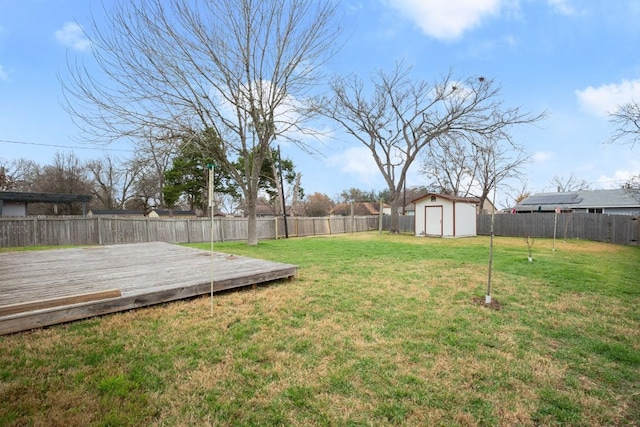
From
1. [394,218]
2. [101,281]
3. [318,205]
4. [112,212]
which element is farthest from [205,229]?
[318,205]

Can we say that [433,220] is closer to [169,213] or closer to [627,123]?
[627,123]

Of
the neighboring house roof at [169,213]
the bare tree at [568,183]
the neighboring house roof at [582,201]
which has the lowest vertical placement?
the neighboring house roof at [169,213]

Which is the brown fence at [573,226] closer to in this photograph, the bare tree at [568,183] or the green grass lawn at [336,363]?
the green grass lawn at [336,363]

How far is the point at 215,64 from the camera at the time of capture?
1024cm

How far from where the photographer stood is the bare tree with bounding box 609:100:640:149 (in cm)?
1016

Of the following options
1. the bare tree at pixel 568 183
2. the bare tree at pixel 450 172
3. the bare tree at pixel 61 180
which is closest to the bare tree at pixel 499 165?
the bare tree at pixel 450 172

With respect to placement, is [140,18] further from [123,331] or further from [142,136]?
[123,331]

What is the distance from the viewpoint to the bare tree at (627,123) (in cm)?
1016

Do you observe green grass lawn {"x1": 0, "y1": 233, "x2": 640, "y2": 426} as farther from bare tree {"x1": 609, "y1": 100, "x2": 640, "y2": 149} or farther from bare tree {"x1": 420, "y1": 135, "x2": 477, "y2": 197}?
bare tree {"x1": 420, "y1": 135, "x2": 477, "y2": 197}

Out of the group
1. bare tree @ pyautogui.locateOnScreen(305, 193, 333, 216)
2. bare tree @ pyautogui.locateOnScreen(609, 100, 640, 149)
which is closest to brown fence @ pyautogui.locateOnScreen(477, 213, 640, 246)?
bare tree @ pyautogui.locateOnScreen(609, 100, 640, 149)

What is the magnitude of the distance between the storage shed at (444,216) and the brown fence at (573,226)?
1988 millimetres

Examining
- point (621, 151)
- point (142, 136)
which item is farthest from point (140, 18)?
point (621, 151)

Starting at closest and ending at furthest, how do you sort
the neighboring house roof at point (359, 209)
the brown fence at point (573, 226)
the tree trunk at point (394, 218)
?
the brown fence at point (573, 226) → the tree trunk at point (394, 218) → the neighboring house roof at point (359, 209)

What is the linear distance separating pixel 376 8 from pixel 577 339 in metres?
9.63
